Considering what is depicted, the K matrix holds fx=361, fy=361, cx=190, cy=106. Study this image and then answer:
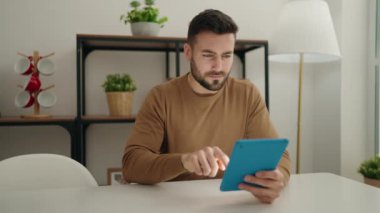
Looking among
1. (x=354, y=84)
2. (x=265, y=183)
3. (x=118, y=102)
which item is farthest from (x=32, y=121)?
(x=354, y=84)

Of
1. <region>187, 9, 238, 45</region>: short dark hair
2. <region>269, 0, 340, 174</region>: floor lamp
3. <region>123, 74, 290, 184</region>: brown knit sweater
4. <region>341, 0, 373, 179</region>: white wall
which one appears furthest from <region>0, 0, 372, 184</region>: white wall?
<region>187, 9, 238, 45</region>: short dark hair

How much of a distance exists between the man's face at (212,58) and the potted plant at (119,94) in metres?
0.94

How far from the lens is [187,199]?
890 mm

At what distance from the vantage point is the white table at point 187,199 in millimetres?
815

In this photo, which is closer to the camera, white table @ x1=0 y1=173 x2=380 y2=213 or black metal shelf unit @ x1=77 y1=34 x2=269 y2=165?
white table @ x1=0 y1=173 x2=380 y2=213

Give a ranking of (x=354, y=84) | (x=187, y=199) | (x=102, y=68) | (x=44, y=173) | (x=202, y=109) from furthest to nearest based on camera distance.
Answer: (x=354, y=84) < (x=102, y=68) < (x=202, y=109) < (x=44, y=173) < (x=187, y=199)

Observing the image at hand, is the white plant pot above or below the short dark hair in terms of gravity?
above

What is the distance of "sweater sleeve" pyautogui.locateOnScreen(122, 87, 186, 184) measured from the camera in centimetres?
100

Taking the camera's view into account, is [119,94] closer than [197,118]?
No

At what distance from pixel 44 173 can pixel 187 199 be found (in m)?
0.50

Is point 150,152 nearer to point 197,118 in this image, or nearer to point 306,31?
point 197,118

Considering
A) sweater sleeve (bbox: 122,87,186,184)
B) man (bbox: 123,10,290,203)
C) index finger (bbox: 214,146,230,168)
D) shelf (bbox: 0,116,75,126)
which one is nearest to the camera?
index finger (bbox: 214,146,230,168)

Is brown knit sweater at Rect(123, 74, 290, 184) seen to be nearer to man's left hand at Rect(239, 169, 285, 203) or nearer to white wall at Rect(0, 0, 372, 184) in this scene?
man's left hand at Rect(239, 169, 285, 203)

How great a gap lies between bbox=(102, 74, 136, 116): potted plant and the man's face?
939 millimetres
